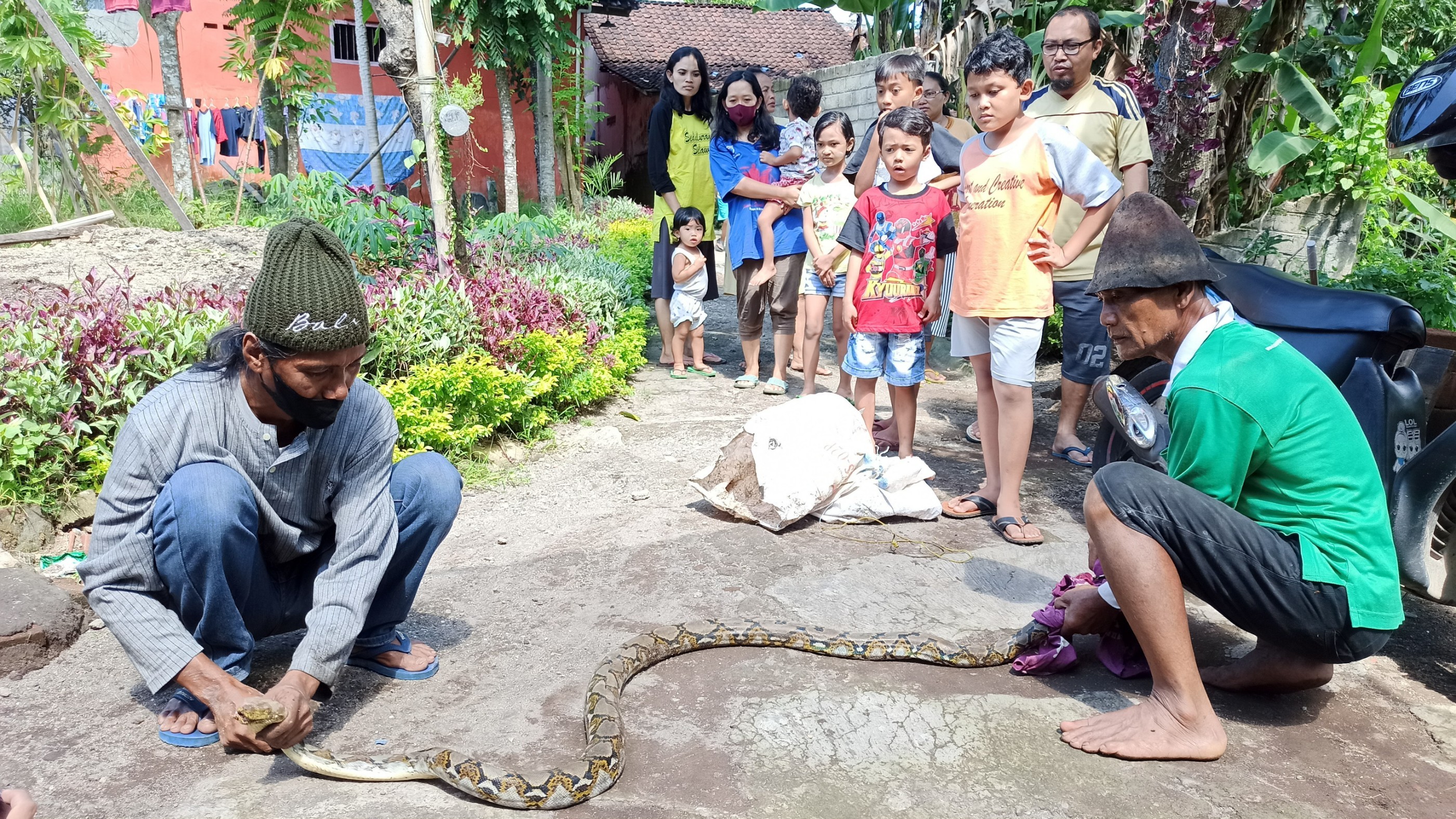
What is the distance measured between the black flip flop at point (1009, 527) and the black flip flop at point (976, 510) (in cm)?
17

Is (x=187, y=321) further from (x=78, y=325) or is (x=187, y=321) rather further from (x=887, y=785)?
(x=887, y=785)

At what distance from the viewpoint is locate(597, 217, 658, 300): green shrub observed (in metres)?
9.67

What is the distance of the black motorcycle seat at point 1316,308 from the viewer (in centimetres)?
365

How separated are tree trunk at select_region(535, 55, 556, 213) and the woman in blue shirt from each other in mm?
9850

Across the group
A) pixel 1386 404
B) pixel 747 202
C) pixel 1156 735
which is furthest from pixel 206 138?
pixel 1156 735

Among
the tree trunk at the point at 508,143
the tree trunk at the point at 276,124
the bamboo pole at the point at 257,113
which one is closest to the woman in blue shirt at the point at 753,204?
the bamboo pole at the point at 257,113

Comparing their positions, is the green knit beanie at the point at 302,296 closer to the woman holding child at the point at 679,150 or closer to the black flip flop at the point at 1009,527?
the black flip flop at the point at 1009,527

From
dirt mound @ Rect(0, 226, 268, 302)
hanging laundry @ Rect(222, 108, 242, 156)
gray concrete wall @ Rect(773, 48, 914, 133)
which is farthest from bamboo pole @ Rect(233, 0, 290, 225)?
gray concrete wall @ Rect(773, 48, 914, 133)

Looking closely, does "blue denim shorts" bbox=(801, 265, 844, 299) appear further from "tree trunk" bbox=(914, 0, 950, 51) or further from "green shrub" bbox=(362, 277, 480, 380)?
"tree trunk" bbox=(914, 0, 950, 51)

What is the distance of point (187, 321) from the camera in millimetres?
5035

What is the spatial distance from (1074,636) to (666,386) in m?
4.50

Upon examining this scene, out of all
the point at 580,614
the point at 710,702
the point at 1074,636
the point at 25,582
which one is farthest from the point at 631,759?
the point at 25,582

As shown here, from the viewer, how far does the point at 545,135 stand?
55.7ft

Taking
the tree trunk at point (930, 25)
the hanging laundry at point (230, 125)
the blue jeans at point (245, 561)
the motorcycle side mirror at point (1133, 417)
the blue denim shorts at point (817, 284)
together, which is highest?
A: the tree trunk at point (930, 25)
